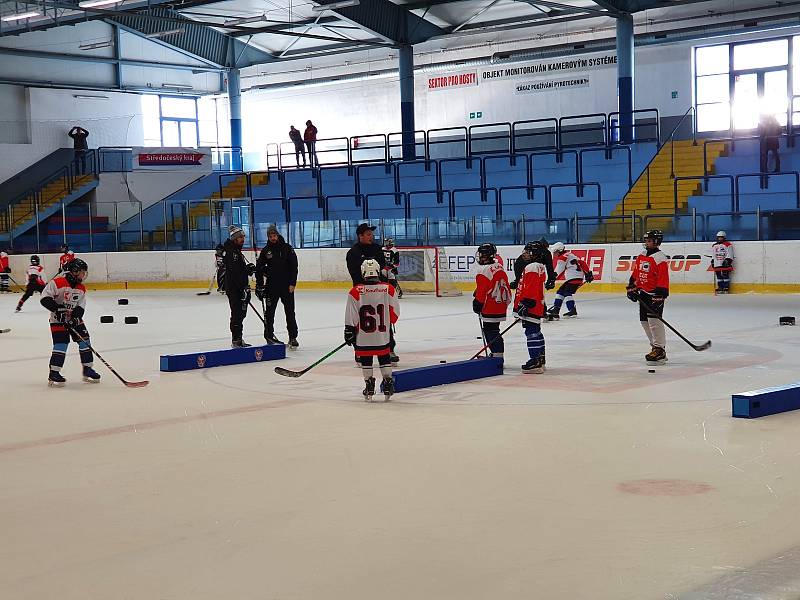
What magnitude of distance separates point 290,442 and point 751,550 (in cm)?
356

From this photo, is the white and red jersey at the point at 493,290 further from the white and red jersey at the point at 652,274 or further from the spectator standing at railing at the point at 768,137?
the spectator standing at railing at the point at 768,137

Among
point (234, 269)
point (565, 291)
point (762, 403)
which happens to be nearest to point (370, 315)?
point (762, 403)

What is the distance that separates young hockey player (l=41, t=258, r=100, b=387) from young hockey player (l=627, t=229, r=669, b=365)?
5472 millimetres

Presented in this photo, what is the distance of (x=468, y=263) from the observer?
81.5 feet

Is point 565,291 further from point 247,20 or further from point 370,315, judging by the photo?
point 247,20

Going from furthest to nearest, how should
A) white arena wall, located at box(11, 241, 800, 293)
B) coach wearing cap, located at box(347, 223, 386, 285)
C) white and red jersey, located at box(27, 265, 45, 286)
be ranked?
1. white arena wall, located at box(11, 241, 800, 293)
2. white and red jersey, located at box(27, 265, 45, 286)
3. coach wearing cap, located at box(347, 223, 386, 285)

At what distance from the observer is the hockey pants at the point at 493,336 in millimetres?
10922

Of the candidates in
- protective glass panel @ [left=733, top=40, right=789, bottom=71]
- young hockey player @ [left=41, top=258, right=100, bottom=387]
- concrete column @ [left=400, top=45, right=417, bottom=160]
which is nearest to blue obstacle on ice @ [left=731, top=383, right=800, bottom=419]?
young hockey player @ [left=41, top=258, right=100, bottom=387]

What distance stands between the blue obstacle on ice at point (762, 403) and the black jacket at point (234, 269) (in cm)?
687

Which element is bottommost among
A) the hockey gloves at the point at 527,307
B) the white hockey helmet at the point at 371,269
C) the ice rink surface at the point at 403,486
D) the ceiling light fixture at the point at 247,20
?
the ice rink surface at the point at 403,486

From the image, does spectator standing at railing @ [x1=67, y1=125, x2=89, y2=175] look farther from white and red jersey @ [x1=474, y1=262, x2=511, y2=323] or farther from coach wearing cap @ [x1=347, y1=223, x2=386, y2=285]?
white and red jersey @ [x1=474, y1=262, x2=511, y2=323]

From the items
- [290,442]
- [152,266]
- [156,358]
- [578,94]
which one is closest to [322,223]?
[152,266]

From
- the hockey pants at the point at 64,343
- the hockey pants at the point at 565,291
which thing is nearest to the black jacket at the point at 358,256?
the hockey pants at the point at 64,343

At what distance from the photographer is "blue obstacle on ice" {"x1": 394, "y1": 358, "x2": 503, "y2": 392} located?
9.59 meters
